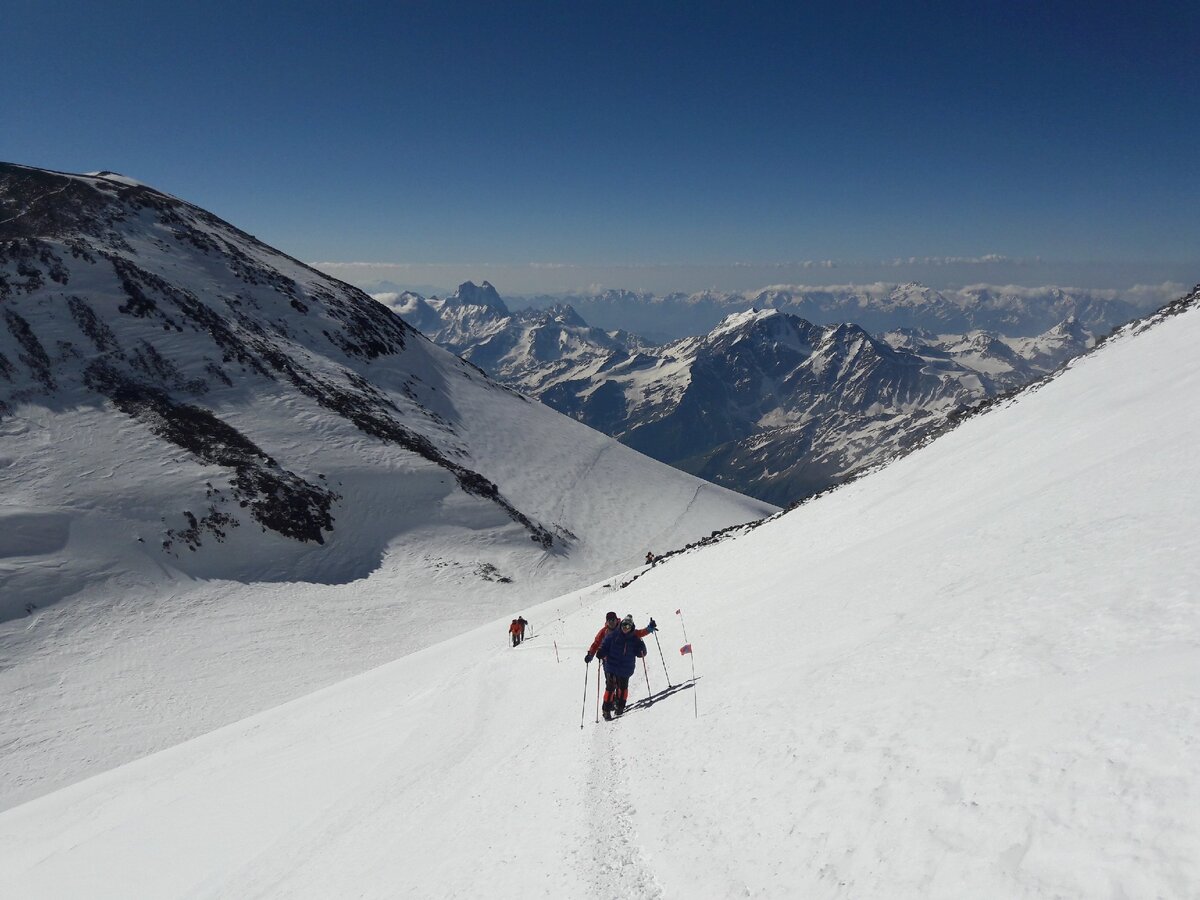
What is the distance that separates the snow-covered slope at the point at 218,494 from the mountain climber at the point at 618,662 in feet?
72.3

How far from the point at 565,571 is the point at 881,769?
43.6 meters

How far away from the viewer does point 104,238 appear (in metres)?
65.6

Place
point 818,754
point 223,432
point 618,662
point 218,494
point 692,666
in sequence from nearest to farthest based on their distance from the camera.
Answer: point 818,754, point 618,662, point 692,666, point 218,494, point 223,432

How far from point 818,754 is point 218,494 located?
152 ft

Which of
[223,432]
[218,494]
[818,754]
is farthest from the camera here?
[223,432]

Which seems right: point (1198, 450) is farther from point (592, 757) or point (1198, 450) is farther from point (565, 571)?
point (565, 571)

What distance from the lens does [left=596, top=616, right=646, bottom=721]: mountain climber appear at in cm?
1294

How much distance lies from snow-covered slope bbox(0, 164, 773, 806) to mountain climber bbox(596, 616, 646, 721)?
72.3ft

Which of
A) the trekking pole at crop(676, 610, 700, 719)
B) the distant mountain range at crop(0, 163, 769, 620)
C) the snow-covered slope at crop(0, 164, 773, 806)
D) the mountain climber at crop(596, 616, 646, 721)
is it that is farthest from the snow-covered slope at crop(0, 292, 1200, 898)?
the distant mountain range at crop(0, 163, 769, 620)

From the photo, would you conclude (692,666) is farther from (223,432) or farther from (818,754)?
(223,432)

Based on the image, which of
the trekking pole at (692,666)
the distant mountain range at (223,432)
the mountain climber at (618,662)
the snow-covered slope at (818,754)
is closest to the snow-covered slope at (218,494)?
the distant mountain range at (223,432)

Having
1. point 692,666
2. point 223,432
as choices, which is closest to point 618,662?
point 692,666

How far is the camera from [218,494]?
4250 cm

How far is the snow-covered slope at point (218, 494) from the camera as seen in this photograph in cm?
2916
